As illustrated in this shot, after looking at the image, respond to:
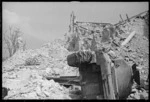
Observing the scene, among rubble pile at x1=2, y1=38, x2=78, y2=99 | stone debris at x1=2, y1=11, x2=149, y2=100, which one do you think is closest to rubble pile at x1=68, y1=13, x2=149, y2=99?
stone debris at x1=2, y1=11, x2=149, y2=100

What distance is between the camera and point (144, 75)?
7672 mm

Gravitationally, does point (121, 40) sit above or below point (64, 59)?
above

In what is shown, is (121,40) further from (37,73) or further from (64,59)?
(37,73)

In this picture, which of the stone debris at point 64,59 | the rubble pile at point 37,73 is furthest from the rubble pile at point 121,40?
the rubble pile at point 37,73

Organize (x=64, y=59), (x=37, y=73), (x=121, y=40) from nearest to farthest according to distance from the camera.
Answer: (x=37, y=73)
(x=121, y=40)
(x=64, y=59)

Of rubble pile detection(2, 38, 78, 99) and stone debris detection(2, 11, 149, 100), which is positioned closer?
rubble pile detection(2, 38, 78, 99)

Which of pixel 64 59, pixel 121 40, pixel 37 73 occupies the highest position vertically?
pixel 121 40

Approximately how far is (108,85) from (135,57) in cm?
706

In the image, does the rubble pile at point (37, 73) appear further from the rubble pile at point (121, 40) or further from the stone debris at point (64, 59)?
the rubble pile at point (121, 40)

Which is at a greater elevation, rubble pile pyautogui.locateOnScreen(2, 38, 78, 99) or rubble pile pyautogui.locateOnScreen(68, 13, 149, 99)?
rubble pile pyautogui.locateOnScreen(68, 13, 149, 99)

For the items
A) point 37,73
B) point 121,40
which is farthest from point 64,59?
point 37,73

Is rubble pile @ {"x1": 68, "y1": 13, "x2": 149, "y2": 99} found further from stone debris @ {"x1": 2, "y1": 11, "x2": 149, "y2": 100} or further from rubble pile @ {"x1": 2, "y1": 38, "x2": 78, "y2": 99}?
rubble pile @ {"x1": 2, "y1": 38, "x2": 78, "y2": 99}

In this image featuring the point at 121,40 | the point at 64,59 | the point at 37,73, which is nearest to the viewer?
the point at 37,73

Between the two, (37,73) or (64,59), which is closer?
(37,73)
